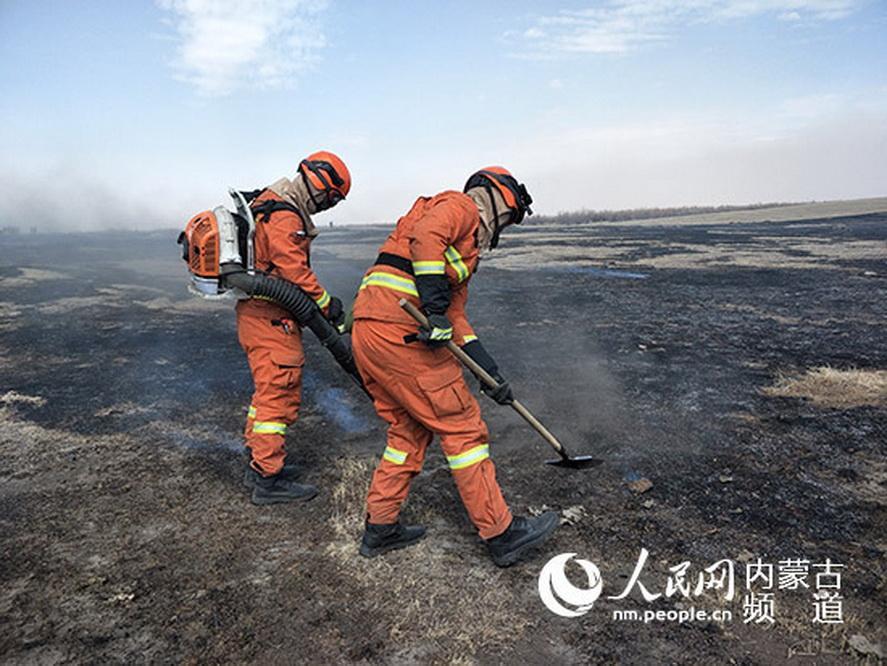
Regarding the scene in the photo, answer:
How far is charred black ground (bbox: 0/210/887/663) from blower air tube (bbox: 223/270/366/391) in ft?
3.26

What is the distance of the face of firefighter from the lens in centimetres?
309

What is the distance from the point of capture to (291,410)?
3.77 metres

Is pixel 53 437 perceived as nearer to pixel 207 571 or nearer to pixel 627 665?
pixel 207 571

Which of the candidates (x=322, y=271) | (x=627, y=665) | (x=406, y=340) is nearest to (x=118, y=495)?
(x=406, y=340)

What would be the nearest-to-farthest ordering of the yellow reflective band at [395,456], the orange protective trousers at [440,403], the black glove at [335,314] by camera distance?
the orange protective trousers at [440,403] → the yellow reflective band at [395,456] → the black glove at [335,314]

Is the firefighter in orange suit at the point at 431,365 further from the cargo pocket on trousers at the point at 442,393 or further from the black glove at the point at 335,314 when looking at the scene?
the black glove at the point at 335,314

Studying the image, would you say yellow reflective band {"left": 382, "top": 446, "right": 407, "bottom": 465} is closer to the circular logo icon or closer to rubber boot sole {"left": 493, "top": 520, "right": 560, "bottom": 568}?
rubber boot sole {"left": 493, "top": 520, "right": 560, "bottom": 568}

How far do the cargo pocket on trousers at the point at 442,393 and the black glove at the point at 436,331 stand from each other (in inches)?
7.8

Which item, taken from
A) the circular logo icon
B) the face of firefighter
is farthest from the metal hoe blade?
the face of firefighter

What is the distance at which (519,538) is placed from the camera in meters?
2.96

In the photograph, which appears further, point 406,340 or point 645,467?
point 645,467

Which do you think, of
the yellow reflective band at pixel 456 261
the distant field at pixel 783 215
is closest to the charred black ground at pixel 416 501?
the yellow reflective band at pixel 456 261

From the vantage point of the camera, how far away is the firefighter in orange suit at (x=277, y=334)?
142 inches

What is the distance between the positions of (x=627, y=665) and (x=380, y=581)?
1.17 m
